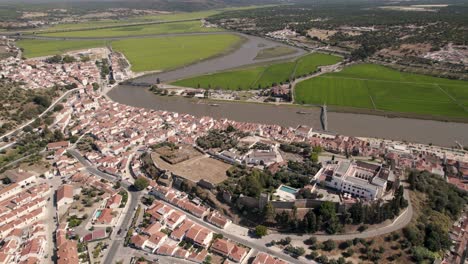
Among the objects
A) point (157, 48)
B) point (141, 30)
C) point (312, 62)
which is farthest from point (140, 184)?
point (141, 30)

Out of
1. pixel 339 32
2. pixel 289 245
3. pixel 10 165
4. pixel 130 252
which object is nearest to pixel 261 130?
pixel 289 245

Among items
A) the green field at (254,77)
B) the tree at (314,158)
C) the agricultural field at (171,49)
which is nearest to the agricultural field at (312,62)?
the green field at (254,77)

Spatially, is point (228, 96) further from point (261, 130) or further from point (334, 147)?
point (334, 147)

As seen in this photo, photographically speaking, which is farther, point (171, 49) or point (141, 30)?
point (141, 30)

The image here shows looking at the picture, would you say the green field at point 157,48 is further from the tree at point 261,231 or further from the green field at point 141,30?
the tree at point 261,231

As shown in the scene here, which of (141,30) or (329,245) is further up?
(141,30)

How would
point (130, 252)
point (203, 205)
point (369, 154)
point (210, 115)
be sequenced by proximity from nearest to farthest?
point (130, 252) < point (203, 205) < point (369, 154) < point (210, 115)

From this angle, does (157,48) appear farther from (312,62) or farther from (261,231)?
(261,231)
